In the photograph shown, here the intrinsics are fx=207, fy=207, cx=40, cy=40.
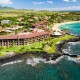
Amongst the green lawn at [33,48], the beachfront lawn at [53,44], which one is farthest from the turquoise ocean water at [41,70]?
the green lawn at [33,48]

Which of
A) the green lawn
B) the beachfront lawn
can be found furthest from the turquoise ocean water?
the green lawn

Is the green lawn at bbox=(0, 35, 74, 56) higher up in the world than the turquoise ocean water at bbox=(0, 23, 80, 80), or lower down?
higher up

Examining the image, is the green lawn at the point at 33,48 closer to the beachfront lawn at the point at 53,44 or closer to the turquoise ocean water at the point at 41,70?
the beachfront lawn at the point at 53,44

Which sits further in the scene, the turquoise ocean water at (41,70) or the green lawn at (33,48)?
the green lawn at (33,48)

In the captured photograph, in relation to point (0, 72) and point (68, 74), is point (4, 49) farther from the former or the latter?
point (68, 74)

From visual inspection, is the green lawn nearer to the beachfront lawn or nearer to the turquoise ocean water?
the beachfront lawn

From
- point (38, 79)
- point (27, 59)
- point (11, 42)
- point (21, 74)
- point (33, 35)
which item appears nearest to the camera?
point (38, 79)

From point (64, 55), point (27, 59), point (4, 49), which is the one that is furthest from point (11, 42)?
point (64, 55)

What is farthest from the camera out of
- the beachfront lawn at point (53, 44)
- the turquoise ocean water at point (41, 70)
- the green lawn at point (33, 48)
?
the beachfront lawn at point (53, 44)
